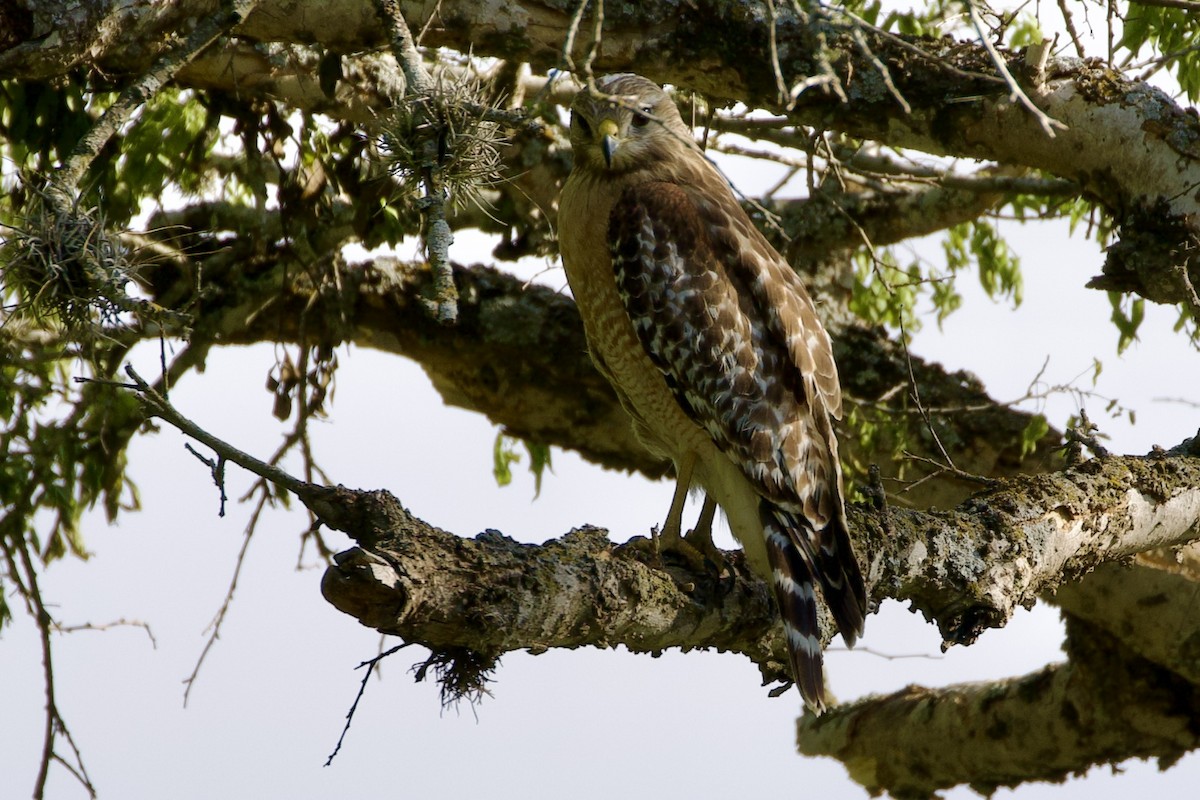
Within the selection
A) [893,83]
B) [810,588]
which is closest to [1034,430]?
[893,83]

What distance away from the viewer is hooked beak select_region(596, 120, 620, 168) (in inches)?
168

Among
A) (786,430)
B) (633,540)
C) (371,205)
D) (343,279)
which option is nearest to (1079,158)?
(786,430)

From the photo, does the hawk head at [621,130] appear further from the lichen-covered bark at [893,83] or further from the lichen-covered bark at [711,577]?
the lichen-covered bark at [711,577]

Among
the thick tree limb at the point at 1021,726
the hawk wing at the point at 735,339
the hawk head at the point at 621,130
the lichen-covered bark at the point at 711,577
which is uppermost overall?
the hawk head at the point at 621,130

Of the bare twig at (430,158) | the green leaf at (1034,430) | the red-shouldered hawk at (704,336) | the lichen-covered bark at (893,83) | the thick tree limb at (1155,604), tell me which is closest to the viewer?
the bare twig at (430,158)

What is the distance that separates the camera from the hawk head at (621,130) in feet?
14.1

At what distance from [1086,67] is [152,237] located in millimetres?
3483

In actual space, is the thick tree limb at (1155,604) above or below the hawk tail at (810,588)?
above

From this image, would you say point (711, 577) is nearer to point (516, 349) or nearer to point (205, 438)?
point (205, 438)

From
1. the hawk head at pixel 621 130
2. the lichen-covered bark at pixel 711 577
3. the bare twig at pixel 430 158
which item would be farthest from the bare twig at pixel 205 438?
the hawk head at pixel 621 130

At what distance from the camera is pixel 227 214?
5.46 metres

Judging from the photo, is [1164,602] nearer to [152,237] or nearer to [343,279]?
[343,279]

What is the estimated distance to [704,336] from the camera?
4.08m

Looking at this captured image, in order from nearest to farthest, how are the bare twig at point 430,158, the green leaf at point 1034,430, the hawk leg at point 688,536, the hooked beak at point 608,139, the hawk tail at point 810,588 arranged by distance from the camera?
the bare twig at point 430,158, the hawk tail at point 810,588, the hawk leg at point 688,536, the hooked beak at point 608,139, the green leaf at point 1034,430
